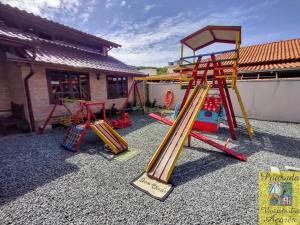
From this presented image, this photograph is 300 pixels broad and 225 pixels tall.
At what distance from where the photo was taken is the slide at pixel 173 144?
2.94 meters

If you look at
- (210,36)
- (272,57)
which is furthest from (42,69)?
A: (272,57)

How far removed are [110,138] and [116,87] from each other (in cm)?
611

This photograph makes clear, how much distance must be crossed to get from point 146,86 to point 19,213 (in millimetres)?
11017

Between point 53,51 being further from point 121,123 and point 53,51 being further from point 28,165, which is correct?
point 28,165

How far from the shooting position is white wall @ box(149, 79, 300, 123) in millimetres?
6695

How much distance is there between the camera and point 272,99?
716 centimetres

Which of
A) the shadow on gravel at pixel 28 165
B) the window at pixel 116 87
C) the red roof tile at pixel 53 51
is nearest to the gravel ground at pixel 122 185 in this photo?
the shadow on gravel at pixel 28 165

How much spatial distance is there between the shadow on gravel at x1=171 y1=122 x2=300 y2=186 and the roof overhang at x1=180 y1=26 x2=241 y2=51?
10.5 feet

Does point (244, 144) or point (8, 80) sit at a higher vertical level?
point (8, 80)

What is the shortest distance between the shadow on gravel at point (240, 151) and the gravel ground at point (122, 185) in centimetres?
2

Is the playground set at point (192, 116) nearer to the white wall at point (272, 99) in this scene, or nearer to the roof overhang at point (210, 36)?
the roof overhang at point (210, 36)

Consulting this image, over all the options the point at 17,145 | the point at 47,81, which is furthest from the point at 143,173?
the point at 47,81

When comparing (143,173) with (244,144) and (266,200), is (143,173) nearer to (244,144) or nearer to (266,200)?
(266,200)

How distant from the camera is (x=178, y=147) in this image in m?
3.24
